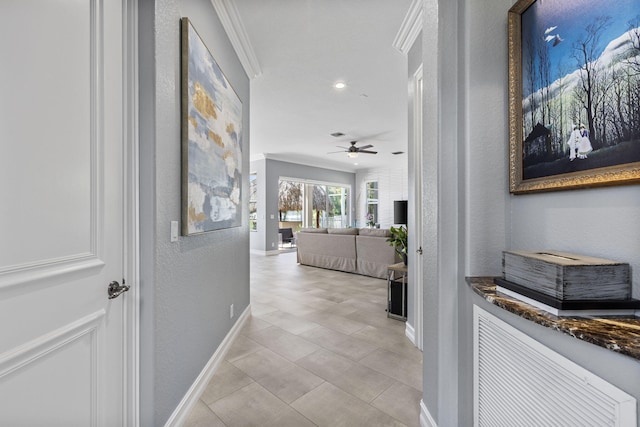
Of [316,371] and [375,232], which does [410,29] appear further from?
[375,232]

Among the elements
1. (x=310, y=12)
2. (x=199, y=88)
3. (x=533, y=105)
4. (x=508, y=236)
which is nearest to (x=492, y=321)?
(x=508, y=236)

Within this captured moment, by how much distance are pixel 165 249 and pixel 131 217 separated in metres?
0.23

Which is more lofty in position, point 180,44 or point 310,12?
point 310,12

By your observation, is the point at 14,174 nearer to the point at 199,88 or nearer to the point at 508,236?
the point at 199,88

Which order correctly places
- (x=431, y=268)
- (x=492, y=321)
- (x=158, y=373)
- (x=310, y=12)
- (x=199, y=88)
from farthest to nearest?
(x=310, y=12) < (x=199, y=88) < (x=431, y=268) < (x=158, y=373) < (x=492, y=321)

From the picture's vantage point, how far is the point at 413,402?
70.1 inches

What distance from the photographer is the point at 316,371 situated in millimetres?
2137

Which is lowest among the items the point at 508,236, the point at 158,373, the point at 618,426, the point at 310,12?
the point at 158,373

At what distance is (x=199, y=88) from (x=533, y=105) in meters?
1.76

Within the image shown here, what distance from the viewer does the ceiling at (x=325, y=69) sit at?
7.65 feet

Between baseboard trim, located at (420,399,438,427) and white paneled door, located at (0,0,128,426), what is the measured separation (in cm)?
148

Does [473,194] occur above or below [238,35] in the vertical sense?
below

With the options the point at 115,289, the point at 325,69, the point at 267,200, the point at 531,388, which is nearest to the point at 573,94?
the point at 531,388

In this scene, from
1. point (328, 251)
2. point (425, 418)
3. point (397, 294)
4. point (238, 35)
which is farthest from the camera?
point (328, 251)
